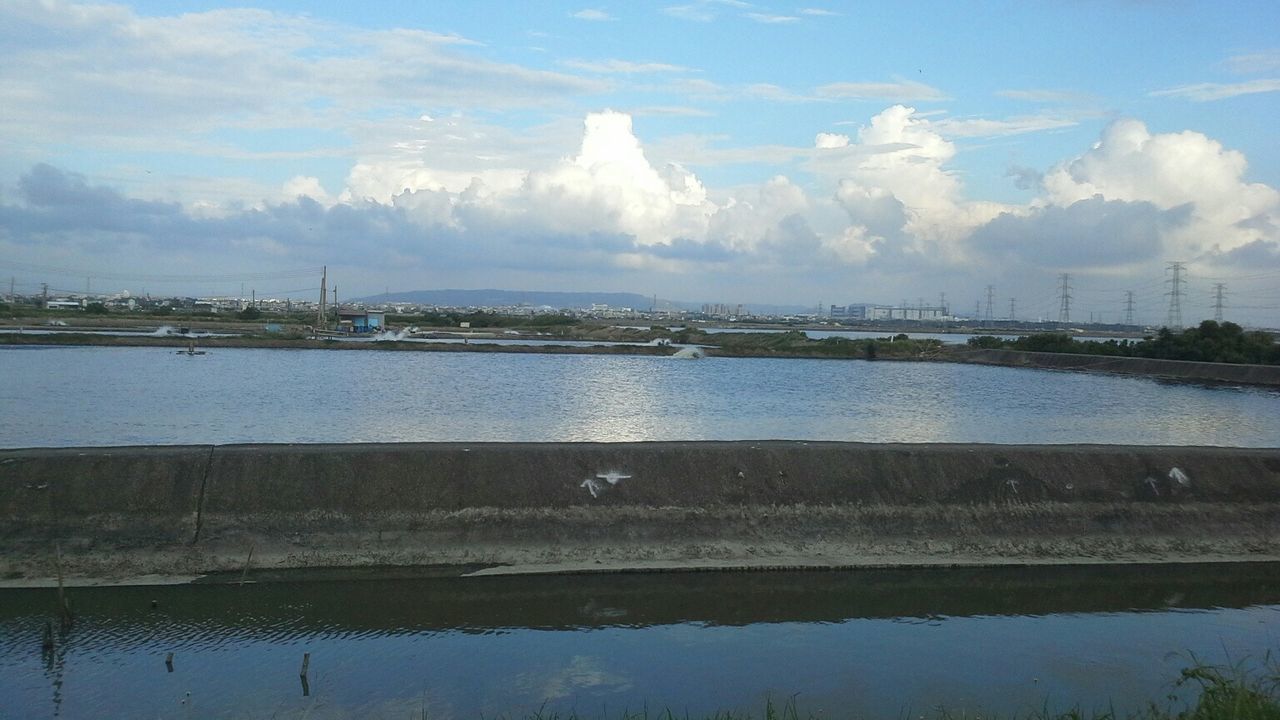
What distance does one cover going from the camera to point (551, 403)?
38.7 m

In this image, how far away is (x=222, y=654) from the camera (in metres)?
12.7

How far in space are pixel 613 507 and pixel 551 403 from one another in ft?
70.5

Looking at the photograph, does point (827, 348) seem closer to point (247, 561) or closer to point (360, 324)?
point (360, 324)

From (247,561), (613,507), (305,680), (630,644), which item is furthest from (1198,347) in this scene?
(305,680)

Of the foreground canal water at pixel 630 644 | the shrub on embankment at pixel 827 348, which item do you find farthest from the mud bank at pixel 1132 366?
the foreground canal water at pixel 630 644

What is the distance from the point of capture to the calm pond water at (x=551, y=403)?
93.4ft

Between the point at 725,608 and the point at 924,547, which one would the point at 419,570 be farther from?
the point at 924,547

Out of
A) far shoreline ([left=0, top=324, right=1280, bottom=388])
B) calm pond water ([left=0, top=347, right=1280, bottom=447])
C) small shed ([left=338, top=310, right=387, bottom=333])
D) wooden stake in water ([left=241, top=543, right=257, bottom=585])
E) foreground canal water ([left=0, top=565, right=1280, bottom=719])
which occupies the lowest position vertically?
foreground canal water ([left=0, top=565, right=1280, bottom=719])

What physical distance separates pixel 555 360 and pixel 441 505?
56186 mm

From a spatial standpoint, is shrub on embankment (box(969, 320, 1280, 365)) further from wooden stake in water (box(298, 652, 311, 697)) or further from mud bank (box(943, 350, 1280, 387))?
wooden stake in water (box(298, 652, 311, 697))

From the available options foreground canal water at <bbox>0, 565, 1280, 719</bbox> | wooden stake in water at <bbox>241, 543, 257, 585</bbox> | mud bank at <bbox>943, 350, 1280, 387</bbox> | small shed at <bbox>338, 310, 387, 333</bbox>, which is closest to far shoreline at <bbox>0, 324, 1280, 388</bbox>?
mud bank at <bbox>943, 350, 1280, 387</bbox>

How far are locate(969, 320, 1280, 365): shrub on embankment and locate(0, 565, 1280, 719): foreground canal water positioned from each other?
59711 millimetres

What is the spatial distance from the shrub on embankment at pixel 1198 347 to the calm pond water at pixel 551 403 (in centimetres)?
700

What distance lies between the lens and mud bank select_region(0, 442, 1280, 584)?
15633 mm
